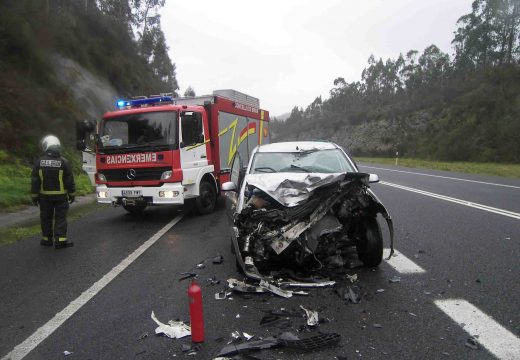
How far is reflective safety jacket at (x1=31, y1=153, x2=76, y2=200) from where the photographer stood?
6.71m

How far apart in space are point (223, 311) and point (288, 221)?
1203 mm

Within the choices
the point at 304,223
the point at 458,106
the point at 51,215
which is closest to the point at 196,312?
the point at 304,223

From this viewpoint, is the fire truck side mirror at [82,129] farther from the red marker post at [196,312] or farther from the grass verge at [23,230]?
the red marker post at [196,312]

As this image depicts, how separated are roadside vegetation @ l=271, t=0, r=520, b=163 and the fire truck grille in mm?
27734

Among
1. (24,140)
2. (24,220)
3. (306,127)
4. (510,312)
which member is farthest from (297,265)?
(306,127)

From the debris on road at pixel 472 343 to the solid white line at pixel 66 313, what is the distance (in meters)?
3.41

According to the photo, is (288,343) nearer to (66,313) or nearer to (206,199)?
(66,313)

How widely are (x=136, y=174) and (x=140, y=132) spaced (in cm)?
90

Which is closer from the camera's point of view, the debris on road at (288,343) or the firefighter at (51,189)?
the debris on road at (288,343)

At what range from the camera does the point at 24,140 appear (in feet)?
51.0

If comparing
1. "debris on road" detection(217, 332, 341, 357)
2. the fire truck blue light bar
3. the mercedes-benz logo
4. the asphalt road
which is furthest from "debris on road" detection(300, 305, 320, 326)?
the fire truck blue light bar

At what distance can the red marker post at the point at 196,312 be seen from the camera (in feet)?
10.3

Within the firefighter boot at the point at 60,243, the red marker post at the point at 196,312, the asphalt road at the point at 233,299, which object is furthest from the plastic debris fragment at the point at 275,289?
the firefighter boot at the point at 60,243

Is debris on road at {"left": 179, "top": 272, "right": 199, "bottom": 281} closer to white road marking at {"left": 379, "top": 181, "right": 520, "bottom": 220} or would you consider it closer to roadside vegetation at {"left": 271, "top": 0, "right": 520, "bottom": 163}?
white road marking at {"left": 379, "top": 181, "right": 520, "bottom": 220}
